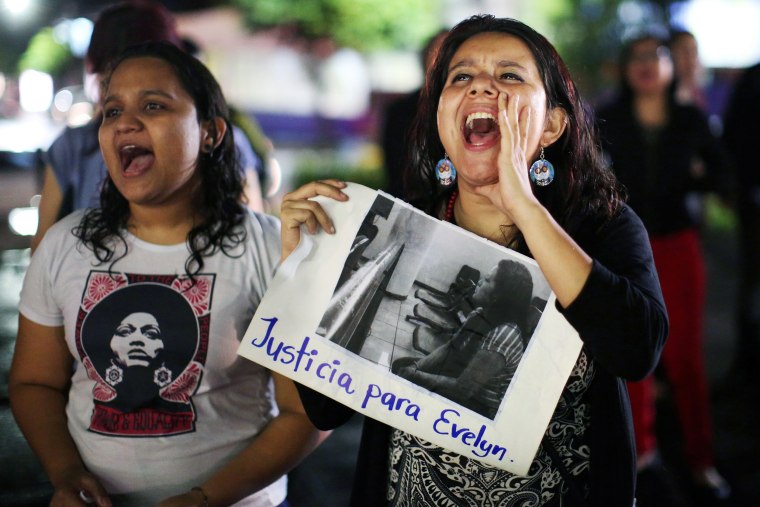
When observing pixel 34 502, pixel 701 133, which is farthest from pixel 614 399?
pixel 701 133

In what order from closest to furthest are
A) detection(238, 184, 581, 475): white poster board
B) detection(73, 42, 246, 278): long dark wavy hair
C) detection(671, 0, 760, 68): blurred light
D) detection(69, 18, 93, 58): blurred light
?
detection(238, 184, 581, 475): white poster board → detection(73, 42, 246, 278): long dark wavy hair → detection(69, 18, 93, 58): blurred light → detection(671, 0, 760, 68): blurred light

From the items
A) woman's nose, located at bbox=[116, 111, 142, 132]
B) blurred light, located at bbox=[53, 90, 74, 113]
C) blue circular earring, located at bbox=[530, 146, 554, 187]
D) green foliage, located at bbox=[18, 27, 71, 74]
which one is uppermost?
blue circular earring, located at bbox=[530, 146, 554, 187]

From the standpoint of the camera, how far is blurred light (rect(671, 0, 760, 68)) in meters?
15.6

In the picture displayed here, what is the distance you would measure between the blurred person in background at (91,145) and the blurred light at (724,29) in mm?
14704

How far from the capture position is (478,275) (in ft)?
5.12

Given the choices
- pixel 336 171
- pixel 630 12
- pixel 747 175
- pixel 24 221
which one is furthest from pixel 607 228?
pixel 630 12

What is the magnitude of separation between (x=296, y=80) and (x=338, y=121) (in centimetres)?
138

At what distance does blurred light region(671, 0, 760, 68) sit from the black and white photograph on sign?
15.5m

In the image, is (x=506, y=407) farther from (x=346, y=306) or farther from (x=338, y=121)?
(x=338, y=121)

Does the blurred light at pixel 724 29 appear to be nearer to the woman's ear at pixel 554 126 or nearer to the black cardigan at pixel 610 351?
the woman's ear at pixel 554 126

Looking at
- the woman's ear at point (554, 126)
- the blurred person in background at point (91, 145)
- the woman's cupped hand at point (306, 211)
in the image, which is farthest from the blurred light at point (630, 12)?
the woman's cupped hand at point (306, 211)

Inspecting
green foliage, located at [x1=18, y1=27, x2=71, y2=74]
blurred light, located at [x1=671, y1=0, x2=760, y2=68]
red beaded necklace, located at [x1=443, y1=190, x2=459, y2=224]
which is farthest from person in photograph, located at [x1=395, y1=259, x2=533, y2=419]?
green foliage, located at [x1=18, y1=27, x2=71, y2=74]

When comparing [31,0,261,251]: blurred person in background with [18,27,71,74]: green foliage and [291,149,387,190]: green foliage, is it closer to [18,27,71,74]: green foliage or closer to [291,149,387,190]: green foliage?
[291,149,387,190]: green foliage

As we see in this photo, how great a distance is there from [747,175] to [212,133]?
3.74 metres
